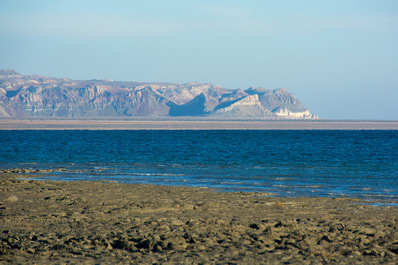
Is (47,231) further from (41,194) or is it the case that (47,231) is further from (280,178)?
(280,178)

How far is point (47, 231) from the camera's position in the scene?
11844 millimetres

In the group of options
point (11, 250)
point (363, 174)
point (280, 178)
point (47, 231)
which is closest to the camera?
point (11, 250)

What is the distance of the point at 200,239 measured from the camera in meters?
11.0

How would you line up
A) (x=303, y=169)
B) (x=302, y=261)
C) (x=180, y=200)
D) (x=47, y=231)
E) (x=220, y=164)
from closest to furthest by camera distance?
(x=302, y=261) < (x=47, y=231) < (x=180, y=200) < (x=303, y=169) < (x=220, y=164)

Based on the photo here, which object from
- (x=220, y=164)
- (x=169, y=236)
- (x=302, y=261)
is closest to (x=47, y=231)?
(x=169, y=236)

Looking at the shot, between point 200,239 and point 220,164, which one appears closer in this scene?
point 200,239

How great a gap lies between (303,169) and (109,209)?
54.0ft

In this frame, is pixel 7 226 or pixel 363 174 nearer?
pixel 7 226

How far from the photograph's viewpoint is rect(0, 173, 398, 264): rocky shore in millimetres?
9891

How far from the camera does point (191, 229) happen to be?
1195 cm

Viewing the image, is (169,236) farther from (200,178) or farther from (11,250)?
(200,178)

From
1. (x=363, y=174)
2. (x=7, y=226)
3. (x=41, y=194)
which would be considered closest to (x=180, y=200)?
(x=41, y=194)

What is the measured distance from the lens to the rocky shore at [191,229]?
9.89 meters

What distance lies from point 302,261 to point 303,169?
787 inches
